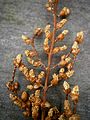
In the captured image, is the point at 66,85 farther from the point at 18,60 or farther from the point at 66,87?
the point at 18,60

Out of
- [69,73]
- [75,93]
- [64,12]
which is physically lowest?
[75,93]

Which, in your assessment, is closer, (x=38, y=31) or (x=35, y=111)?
(x=35, y=111)

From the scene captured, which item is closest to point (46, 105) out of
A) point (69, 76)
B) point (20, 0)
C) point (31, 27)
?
point (69, 76)

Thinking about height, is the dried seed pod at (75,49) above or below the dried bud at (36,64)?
above

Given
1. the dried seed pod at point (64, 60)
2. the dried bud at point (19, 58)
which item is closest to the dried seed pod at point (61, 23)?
Result: the dried seed pod at point (64, 60)

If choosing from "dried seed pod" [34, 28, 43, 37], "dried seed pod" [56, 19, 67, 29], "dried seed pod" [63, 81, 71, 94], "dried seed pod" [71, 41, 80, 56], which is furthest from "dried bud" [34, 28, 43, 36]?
"dried seed pod" [63, 81, 71, 94]

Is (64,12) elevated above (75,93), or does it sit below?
above

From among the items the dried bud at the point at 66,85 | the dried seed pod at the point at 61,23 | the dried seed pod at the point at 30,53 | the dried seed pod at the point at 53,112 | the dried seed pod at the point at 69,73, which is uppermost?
the dried seed pod at the point at 61,23

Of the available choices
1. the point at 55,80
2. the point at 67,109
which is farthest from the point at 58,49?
the point at 67,109

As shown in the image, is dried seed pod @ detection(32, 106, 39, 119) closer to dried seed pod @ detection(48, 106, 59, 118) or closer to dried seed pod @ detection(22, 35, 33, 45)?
dried seed pod @ detection(48, 106, 59, 118)

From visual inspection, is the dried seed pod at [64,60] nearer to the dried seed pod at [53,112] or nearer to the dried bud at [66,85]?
the dried bud at [66,85]
